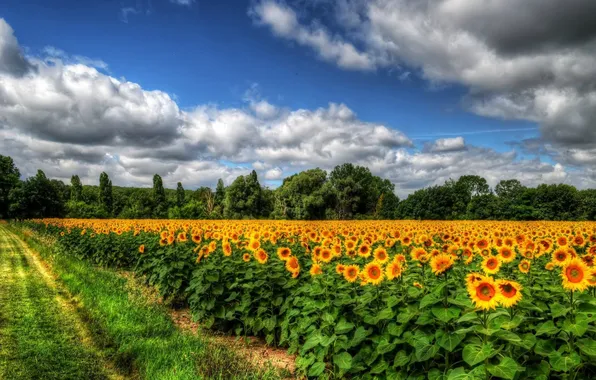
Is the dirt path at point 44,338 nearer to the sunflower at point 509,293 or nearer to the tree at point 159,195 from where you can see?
the sunflower at point 509,293

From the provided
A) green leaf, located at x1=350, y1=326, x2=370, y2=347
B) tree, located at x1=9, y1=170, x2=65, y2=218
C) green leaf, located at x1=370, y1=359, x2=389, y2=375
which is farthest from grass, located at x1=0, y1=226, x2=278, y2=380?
tree, located at x1=9, y1=170, x2=65, y2=218

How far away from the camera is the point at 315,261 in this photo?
601cm

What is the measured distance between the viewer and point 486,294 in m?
3.19

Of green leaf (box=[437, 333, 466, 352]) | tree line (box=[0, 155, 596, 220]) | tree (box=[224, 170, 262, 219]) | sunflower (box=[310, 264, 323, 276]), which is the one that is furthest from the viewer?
tree (box=[224, 170, 262, 219])

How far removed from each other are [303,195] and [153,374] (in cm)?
5912

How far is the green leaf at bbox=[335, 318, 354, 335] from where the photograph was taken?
439cm

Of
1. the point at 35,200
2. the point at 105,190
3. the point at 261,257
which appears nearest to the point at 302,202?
the point at 105,190

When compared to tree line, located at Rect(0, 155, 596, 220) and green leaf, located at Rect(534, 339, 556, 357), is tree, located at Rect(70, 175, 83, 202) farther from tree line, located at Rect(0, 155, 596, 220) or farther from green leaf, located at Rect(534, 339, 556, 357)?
green leaf, located at Rect(534, 339, 556, 357)

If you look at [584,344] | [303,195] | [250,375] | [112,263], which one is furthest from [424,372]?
[303,195]

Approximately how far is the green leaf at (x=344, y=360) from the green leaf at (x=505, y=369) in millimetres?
1574

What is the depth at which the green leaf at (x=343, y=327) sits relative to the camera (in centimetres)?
439

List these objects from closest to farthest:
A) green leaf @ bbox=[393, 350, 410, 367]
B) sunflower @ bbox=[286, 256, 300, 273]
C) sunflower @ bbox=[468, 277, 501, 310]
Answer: sunflower @ bbox=[468, 277, 501, 310] < green leaf @ bbox=[393, 350, 410, 367] < sunflower @ bbox=[286, 256, 300, 273]

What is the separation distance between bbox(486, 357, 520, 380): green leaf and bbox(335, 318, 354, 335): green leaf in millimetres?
1626

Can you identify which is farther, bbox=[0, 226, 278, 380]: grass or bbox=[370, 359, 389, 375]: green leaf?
bbox=[0, 226, 278, 380]: grass
